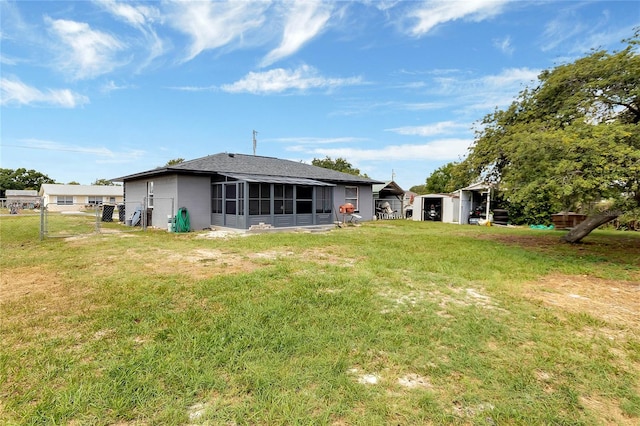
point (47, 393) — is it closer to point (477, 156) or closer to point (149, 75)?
point (477, 156)

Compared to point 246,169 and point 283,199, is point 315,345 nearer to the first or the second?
point 283,199

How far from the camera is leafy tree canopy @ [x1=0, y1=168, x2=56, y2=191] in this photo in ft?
179

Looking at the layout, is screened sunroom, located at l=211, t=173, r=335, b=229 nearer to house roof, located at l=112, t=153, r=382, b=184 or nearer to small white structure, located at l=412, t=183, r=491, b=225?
house roof, located at l=112, t=153, r=382, b=184

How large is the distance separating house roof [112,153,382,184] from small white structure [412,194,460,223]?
4.77 m

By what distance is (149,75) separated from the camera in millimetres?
15984

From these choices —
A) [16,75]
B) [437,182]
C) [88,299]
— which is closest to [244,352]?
[88,299]

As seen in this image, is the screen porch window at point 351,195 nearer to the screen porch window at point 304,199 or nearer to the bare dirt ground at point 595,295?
the screen porch window at point 304,199

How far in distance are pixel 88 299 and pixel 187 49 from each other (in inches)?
492

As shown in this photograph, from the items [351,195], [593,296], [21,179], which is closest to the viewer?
[593,296]

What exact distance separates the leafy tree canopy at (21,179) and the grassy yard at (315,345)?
71.0m

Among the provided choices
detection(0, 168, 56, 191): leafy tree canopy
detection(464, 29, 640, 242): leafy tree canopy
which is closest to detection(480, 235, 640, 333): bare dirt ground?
detection(464, 29, 640, 242): leafy tree canopy

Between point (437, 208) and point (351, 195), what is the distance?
6.66m

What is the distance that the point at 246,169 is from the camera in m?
14.1

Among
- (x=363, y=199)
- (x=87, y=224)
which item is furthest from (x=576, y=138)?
(x=87, y=224)
